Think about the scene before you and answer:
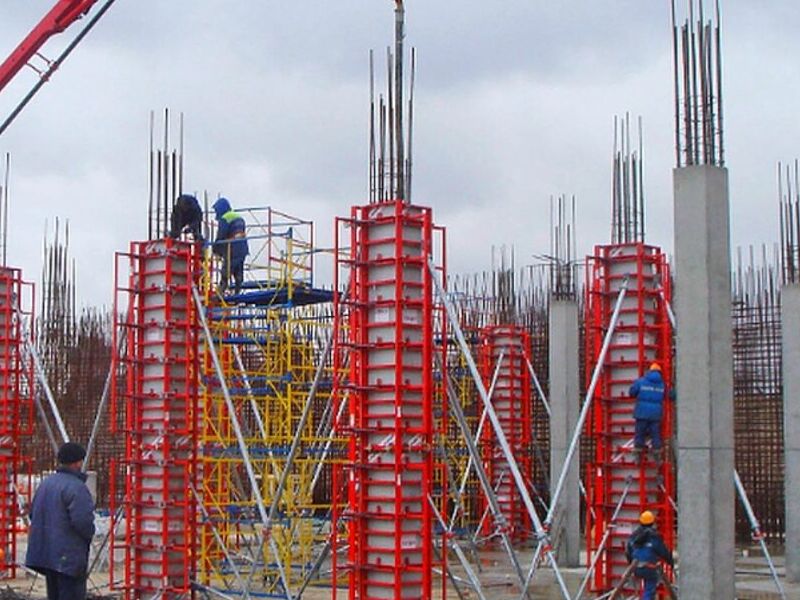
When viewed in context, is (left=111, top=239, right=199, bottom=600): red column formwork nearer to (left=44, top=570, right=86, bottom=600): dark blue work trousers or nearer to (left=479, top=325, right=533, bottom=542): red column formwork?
(left=44, top=570, right=86, bottom=600): dark blue work trousers

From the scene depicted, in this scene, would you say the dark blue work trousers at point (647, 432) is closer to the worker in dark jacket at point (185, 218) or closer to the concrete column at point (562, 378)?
the concrete column at point (562, 378)

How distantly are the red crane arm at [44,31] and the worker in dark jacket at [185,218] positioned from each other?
4.05 meters

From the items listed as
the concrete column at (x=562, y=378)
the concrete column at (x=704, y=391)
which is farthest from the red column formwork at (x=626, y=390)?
the concrete column at (x=562, y=378)

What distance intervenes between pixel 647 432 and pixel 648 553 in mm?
1962

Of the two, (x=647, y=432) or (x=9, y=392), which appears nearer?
(x=647, y=432)

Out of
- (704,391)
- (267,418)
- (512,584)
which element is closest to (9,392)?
(267,418)

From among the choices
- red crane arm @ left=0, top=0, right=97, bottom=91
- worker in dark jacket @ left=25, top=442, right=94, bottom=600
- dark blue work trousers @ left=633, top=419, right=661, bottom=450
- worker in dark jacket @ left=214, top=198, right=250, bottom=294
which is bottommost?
worker in dark jacket @ left=25, top=442, right=94, bottom=600

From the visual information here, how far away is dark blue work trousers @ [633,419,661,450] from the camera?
15258 millimetres

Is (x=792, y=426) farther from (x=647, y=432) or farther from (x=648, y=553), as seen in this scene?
(x=648, y=553)

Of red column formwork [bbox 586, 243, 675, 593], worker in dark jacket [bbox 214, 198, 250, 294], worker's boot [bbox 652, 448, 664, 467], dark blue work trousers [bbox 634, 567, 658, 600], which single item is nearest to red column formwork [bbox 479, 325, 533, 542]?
worker in dark jacket [bbox 214, 198, 250, 294]

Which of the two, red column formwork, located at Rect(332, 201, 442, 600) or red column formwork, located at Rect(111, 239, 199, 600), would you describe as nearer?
red column formwork, located at Rect(332, 201, 442, 600)

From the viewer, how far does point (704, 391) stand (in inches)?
513

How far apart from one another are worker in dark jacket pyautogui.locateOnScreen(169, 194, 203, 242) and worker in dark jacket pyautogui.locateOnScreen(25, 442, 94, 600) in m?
7.19

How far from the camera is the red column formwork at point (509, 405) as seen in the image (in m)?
24.8
